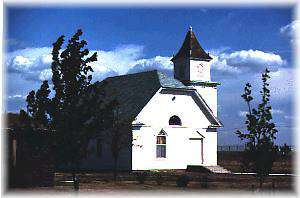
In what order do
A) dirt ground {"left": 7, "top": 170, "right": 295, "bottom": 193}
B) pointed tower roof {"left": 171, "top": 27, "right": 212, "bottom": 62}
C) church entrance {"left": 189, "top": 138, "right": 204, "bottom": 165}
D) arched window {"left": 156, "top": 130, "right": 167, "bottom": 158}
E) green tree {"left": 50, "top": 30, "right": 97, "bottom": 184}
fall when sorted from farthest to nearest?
pointed tower roof {"left": 171, "top": 27, "right": 212, "bottom": 62} → church entrance {"left": 189, "top": 138, "right": 204, "bottom": 165} → arched window {"left": 156, "top": 130, "right": 167, "bottom": 158} → dirt ground {"left": 7, "top": 170, "right": 295, "bottom": 193} → green tree {"left": 50, "top": 30, "right": 97, "bottom": 184}

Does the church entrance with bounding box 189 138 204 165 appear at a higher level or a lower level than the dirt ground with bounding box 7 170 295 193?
higher

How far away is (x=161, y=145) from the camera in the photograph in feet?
119

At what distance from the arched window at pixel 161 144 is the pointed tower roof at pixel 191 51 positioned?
8.44 metres

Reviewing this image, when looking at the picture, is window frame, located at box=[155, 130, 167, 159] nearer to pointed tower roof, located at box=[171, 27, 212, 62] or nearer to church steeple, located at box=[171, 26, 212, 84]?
church steeple, located at box=[171, 26, 212, 84]

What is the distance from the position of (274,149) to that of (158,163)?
677 inches

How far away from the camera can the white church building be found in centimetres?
3547

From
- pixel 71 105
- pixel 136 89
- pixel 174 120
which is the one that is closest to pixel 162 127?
pixel 174 120

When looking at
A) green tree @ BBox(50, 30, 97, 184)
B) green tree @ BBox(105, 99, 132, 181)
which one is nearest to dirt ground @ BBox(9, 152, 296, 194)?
green tree @ BBox(105, 99, 132, 181)

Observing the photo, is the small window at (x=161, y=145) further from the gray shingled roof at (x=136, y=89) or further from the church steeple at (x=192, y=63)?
the church steeple at (x=192, y=63)

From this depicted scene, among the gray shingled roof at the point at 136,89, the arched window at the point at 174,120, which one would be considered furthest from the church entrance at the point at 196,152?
the gray shingled roof at the point at 136,89

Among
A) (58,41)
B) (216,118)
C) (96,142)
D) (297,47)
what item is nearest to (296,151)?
(297,47)

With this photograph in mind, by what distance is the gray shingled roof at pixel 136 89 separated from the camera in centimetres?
3606

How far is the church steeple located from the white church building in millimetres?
3606

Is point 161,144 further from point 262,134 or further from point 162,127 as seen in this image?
point 262,134
